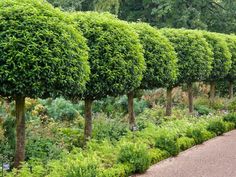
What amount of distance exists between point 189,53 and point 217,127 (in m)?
3.13

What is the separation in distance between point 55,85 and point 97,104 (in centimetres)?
697

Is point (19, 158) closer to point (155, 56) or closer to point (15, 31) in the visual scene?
point (15, 31)

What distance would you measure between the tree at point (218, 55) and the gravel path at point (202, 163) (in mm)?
6793

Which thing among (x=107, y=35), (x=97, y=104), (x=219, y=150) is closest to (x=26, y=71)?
(x=107, y=35)

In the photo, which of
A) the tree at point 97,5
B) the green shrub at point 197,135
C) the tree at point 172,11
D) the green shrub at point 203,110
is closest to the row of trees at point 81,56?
the green shrub at point 197,135

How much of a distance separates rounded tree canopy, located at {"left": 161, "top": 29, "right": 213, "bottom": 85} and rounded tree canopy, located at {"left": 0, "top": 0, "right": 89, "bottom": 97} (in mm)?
6579

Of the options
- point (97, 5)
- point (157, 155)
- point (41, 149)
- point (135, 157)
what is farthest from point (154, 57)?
point (97, 5)

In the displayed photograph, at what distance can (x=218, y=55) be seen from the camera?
17.0 meters

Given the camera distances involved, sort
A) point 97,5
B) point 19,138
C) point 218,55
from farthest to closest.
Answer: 1. point 97,5
2. point 218,55
3. point 19,138

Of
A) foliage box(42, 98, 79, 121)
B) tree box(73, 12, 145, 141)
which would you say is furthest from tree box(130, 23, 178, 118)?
foliage box(42, 98, 79, 121)

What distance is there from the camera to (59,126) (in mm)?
10969

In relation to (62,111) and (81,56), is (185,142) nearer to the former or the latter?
(81,56)

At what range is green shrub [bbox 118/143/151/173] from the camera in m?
7.59

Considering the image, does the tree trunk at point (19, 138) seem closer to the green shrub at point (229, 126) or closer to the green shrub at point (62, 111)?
the green shrub at point (62, 111)
